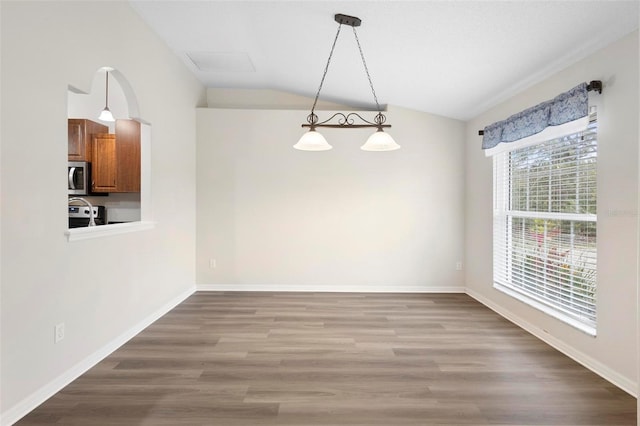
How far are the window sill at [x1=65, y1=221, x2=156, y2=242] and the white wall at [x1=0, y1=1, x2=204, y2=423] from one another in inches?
2.0

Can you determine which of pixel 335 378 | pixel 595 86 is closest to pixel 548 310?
pixel 595 86

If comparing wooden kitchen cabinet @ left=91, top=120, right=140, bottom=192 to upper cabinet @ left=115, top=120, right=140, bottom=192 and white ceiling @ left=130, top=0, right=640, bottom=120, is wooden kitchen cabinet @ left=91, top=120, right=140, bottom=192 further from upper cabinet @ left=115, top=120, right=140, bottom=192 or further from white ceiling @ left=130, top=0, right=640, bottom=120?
white ceiling @ left=130, top=0, right=640, bottom=120

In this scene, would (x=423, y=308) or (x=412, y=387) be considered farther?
Result: (x=423, y=308)

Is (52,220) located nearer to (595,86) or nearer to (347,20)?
(347,20)

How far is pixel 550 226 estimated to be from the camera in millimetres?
3373

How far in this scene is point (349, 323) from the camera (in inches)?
150

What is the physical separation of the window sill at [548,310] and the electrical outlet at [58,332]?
382 cm

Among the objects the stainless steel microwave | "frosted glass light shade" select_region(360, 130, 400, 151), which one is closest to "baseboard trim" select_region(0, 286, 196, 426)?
the stainless steel microwave

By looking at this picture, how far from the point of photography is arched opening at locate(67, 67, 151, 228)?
4.43m

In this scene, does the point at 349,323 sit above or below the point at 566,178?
below

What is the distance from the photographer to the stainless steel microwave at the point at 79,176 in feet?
15.4

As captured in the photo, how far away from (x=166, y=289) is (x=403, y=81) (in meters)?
3.65

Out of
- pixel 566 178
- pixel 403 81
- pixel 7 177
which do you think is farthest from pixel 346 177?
pixel 7 177

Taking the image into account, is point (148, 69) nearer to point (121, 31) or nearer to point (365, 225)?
point (121, 31)
